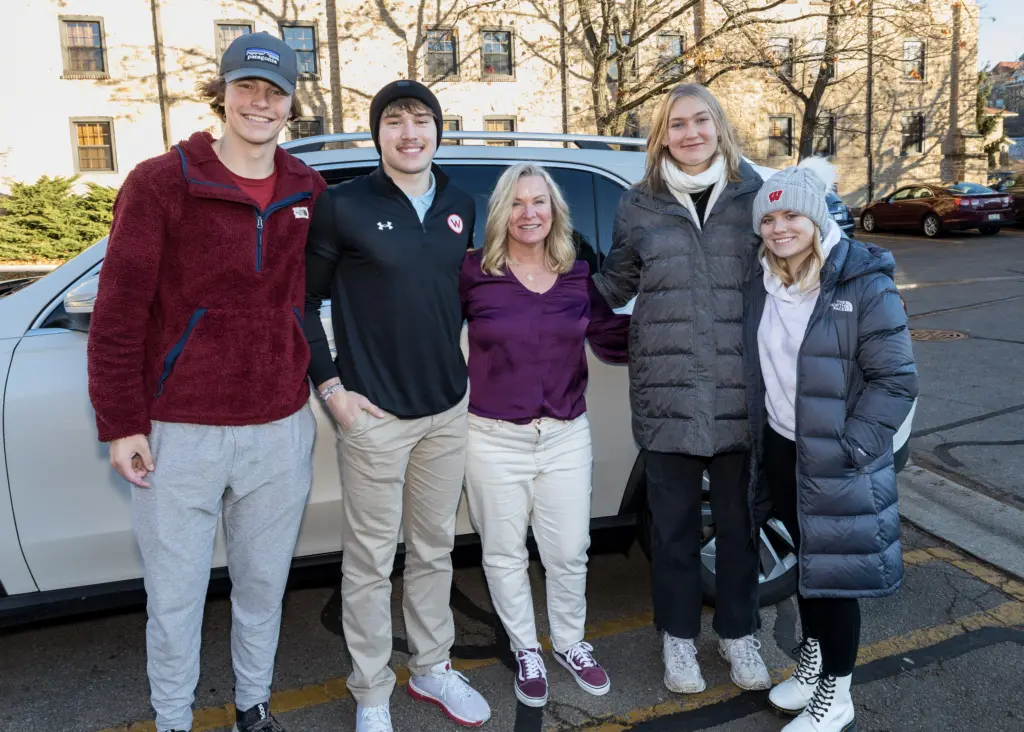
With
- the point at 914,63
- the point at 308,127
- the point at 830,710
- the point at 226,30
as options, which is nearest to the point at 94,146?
the point at 226,30

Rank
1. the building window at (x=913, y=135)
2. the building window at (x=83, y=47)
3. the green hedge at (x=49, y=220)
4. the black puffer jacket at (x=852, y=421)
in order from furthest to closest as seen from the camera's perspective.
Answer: the building window at (x=913, y=135) → the building window at (x=83, y=47) → the green hedge at (x=49, y=220) → the black puffer jacket at (x=852, y=421)

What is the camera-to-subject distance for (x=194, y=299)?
87.7 inches

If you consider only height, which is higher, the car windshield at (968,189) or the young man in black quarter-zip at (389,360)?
the car windshield at (968,189)

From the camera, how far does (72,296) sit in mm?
2516

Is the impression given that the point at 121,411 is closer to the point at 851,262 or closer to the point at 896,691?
the point at 851,262

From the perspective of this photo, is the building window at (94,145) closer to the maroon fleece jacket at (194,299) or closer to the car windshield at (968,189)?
the car windshield at (968,189)

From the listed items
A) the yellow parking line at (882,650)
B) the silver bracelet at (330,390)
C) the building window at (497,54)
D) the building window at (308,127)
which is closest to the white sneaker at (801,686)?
the yellow parking line at (882,650)

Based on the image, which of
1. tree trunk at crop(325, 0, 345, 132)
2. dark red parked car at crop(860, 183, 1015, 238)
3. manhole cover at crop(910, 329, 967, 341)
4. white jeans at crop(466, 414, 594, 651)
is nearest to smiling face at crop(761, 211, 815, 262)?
white jeans at crop(466, 414, 594, 651)

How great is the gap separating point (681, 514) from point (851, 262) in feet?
3.37

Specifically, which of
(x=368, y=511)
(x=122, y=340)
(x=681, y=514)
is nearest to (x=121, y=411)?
(x=122, y=340)

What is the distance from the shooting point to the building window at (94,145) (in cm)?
2341

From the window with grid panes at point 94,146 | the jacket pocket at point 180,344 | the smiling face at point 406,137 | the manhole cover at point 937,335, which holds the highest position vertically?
the window with grid panes at point 94,146

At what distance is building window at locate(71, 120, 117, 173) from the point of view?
23.4m

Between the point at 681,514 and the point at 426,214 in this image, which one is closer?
the point at 426,214
